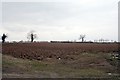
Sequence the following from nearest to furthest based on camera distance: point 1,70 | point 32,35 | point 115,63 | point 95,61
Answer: point 1,70, point 115,63, point 95,61, point 32,35

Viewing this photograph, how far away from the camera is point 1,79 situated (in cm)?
1385

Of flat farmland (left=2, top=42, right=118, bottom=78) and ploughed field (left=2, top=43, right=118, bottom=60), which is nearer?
flat farmland (left=2, top=42, right=118, bottom=78)

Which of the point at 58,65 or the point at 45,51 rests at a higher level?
the point at 45,51

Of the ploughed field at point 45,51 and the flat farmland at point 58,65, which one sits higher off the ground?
the ploughed field at point 45,51

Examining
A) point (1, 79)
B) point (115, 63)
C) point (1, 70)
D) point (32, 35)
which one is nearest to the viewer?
point (1, 79)

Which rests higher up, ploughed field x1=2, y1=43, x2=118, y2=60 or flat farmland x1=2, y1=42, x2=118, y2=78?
ploughed field x1=2, y1=43, x2=118, y2=60

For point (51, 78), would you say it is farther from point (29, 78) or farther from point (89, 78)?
point (89, 78)

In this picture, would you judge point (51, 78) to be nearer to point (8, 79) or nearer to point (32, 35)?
point (8, 79)

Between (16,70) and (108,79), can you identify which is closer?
(108,79)

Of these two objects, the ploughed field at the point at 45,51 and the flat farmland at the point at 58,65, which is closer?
the flat farmland at the point at 58,65

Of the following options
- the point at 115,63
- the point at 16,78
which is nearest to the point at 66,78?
the point at 16,78

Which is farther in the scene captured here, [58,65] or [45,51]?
[45,51]

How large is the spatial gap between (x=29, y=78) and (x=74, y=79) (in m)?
2.57

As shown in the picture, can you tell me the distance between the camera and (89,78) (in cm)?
1448
